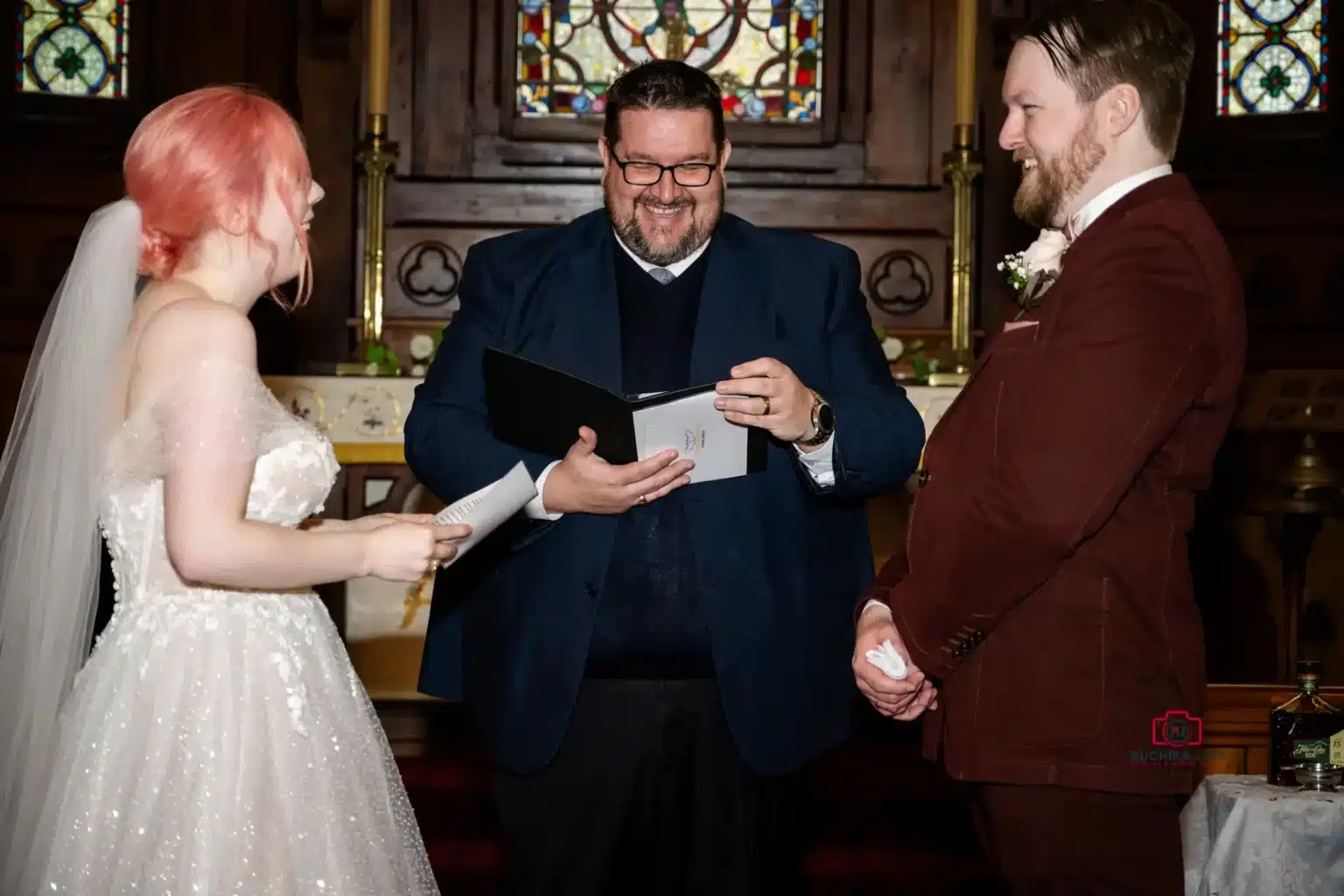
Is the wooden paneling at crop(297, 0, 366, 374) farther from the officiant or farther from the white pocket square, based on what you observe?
the white pocket square

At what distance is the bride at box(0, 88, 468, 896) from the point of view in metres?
2.27

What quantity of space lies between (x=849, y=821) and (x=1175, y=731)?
2568mm

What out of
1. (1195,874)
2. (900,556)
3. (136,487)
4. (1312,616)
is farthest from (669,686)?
(1312,616)

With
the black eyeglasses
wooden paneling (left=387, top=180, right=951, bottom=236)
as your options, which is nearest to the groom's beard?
the black eyeglasses

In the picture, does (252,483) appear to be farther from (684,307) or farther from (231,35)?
(231,35)

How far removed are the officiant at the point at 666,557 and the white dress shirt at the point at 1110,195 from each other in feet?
1.92

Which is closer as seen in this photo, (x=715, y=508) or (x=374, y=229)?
(x=715, y=508)

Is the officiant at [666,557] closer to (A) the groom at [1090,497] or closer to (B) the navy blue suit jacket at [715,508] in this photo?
(B) the navy blue suit jacket at [715,508]

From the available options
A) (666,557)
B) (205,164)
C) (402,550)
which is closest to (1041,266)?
(666,557)

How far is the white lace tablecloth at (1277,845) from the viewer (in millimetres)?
3332

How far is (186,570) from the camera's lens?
7.31 feet

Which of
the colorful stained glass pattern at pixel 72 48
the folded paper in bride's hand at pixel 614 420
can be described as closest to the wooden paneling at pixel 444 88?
the colorful stained glass pattern at pixel 72 48

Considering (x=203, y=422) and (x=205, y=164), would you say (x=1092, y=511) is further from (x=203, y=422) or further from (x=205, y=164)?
(x=205, y=164)

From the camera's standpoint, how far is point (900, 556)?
2656 mm
